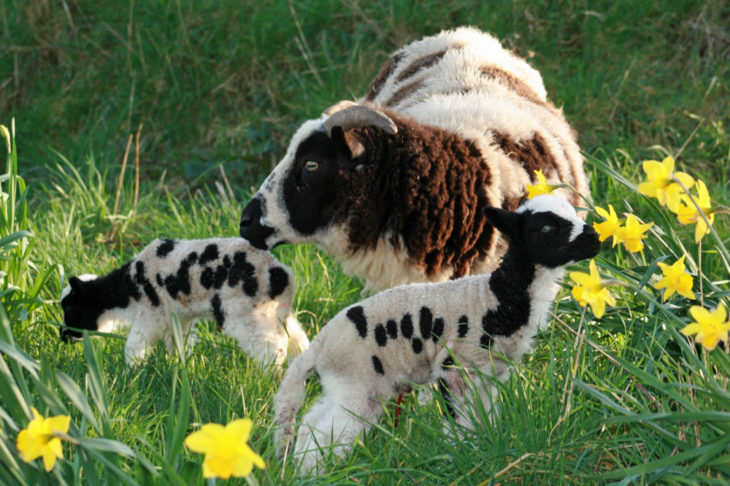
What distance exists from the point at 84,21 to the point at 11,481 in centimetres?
710

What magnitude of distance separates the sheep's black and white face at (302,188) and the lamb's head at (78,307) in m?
0.82

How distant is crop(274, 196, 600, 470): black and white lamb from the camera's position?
322 centimetres

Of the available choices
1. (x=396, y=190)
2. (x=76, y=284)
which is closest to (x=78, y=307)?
(x=76, y=284)

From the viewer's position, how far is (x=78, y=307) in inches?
166

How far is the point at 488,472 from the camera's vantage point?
2629 mm

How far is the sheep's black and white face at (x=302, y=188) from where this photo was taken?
3981mm

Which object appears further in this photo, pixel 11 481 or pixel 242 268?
pixel 242 268

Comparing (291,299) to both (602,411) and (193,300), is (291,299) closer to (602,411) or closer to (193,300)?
(193,300)

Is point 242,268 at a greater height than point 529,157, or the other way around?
point 529,157

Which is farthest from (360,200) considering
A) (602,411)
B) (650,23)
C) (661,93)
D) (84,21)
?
(84,21)

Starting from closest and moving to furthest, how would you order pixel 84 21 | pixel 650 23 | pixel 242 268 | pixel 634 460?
pixel 634 460
pixel 242 268
pixel 650 23
pixel 84 21

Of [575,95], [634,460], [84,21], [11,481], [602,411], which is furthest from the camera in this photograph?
[84,21]

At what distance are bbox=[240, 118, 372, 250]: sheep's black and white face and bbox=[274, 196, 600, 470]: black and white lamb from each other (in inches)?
32.3

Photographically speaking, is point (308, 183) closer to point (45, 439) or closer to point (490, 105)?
point (490, 105)
